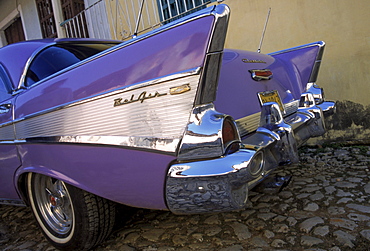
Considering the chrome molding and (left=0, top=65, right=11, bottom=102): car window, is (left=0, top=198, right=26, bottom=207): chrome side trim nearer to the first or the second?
(left=0, top=65, right=11, bottom=102): car window

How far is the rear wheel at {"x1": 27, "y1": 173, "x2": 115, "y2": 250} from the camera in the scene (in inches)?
82.1

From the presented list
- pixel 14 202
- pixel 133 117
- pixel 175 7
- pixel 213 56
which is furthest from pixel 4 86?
pixel 175 7

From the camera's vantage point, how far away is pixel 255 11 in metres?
4.75

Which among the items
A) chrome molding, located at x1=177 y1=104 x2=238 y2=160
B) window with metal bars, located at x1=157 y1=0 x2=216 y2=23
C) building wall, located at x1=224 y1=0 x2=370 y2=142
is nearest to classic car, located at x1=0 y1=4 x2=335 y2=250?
chrome molding, located at x1=177 y1=104 x2=238 y2=160

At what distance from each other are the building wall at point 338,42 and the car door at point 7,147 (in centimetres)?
352

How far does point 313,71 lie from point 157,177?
6.78 ft

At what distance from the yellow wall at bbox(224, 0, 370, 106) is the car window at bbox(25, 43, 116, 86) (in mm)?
2817

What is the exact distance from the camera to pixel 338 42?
4.21m

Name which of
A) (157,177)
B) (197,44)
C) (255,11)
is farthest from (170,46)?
(255,11)

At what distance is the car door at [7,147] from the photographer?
241 centimetres

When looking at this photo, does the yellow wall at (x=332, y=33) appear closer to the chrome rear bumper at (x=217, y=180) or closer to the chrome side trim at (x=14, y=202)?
the chrome rear bumper at (x=217, y=180)

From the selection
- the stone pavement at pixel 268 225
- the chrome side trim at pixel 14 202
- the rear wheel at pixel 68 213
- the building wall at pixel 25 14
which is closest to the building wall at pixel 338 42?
the stone pavement at pixel 268 225

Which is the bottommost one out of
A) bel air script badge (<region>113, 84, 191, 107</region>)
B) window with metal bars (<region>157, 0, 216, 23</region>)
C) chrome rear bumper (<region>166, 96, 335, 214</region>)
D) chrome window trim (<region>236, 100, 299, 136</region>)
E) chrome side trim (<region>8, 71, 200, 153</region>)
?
chrome rear bumper (<region>166, 96, 335, 214</region>)

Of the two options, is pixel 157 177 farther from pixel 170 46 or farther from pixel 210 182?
pixel 170 46
